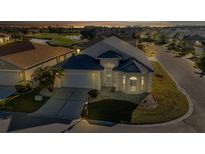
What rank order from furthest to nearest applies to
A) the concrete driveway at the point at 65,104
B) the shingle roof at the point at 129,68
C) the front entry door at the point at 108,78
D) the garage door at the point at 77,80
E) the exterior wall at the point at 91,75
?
the front entry door at the point at 108,78, the garage door at the point at 77,80, the exterior wall at the point at 91,75, the shingle roof at the point at 129,68, the concrete driveway at the point at 65,104

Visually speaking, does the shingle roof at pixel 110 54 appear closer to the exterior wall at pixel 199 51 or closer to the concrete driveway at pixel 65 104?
the concrete driveway at pixel 65 104

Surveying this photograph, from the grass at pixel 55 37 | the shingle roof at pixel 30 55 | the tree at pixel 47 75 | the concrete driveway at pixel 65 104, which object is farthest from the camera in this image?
the grass at pixel 55 37

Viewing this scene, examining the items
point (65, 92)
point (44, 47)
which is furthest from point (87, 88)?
point (44, 47)

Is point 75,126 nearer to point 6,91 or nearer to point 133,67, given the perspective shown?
point 133,67

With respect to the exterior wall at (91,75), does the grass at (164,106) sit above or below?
below

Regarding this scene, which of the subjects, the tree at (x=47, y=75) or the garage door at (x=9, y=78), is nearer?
the tree at (x=47, y=75)

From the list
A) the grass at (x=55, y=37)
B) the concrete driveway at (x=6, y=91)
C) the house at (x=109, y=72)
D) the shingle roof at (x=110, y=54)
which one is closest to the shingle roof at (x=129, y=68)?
the house at (x=109, y=72)

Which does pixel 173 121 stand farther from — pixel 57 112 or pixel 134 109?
pixel 57 112

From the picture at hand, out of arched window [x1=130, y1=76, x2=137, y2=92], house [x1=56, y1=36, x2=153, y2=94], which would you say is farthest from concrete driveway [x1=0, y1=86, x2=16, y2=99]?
arched window [x1=130, y1=76, x2=137, y2=92]
